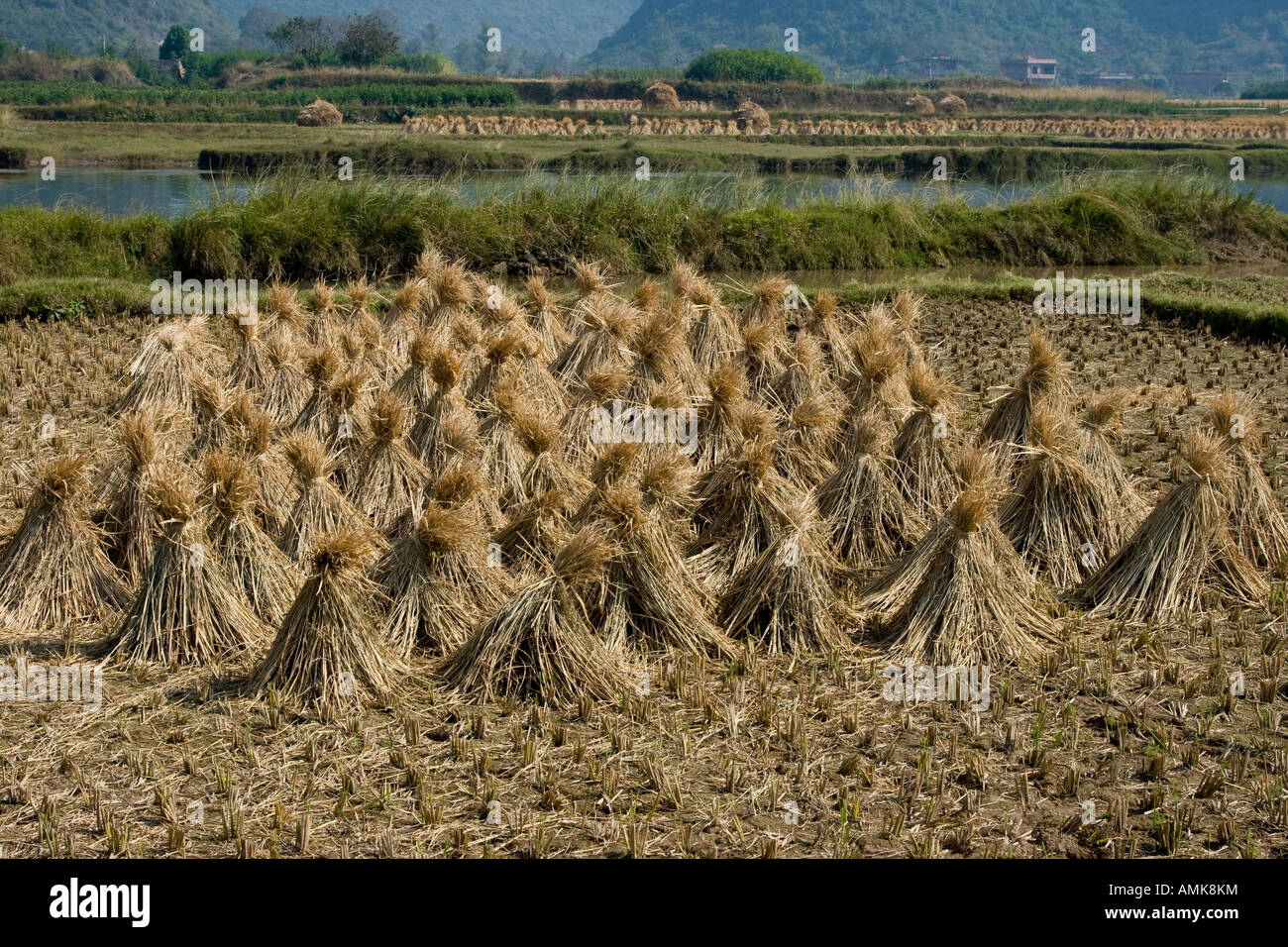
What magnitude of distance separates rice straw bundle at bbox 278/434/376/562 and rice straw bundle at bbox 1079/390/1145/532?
4.21 meters

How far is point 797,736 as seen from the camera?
16.6 ft

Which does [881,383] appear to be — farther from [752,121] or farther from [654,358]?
[752,121]

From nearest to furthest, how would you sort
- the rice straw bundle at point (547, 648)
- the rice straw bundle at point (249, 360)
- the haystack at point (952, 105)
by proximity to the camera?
the rice straw bundle at point (547, 648)
the rice straw bundle at point (249, 360)
the haystack at point (952, 105)

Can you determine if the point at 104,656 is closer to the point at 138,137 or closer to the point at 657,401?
the point at 657,401

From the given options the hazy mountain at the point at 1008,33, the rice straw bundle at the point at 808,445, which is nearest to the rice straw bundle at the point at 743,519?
the rice straw bundle at the point at 808,445

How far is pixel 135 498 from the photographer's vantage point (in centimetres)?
671

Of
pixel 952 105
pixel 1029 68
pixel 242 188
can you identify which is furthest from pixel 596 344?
pixel 1029 68

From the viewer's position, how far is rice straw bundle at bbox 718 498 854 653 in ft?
19.6

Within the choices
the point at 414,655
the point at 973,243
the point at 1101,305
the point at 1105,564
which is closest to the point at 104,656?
the point at 414,655

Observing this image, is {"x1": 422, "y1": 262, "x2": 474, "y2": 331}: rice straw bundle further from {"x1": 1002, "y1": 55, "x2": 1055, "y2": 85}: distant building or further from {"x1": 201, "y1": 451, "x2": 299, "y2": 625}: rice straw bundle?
{"x1": 1002, "y1": 55, "x2": 1055, "y2": 85}: distant building

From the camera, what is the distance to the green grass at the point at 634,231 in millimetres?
15969

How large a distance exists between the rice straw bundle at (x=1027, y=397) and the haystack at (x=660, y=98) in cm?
5655

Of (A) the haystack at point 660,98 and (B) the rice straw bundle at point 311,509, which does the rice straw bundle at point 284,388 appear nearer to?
(B) the rice straw bundle at point 311,509

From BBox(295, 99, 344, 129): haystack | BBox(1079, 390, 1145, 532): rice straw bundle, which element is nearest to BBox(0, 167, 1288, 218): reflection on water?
BBox(1079, 390, 1145, 532): rice straw bundle
